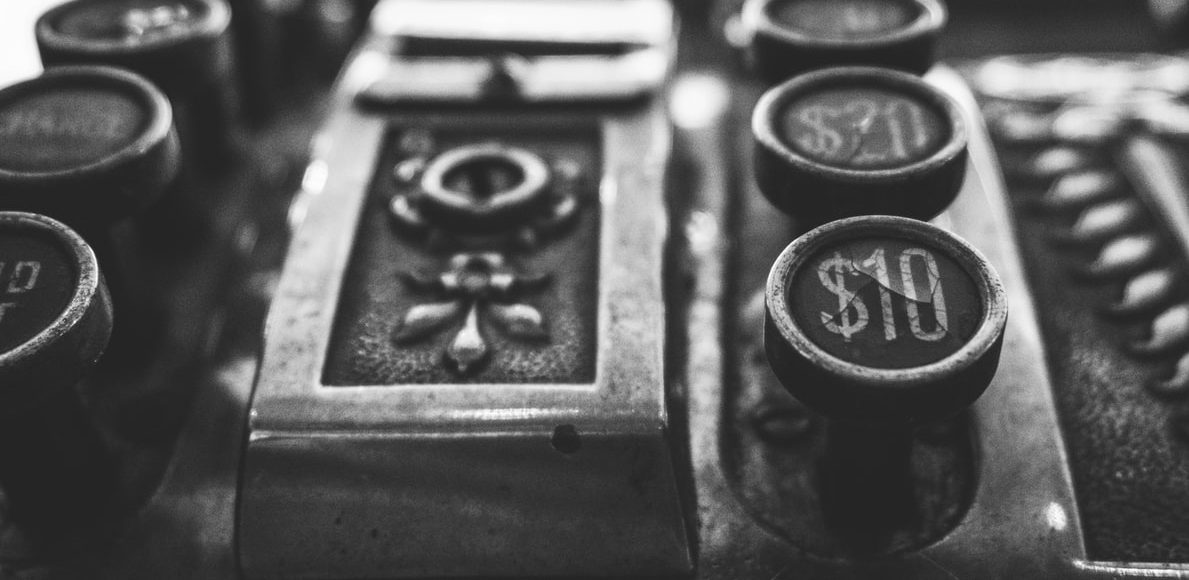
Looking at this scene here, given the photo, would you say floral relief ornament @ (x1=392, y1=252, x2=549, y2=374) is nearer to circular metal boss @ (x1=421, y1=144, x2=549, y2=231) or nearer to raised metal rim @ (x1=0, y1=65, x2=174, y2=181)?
circular metal boss @ (x1=421, y1=144, x2=549, y2=231)

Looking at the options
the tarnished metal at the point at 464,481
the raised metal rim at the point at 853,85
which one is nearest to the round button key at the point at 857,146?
the raised metal rim at the point at 853,85

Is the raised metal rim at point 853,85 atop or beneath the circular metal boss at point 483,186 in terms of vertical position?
atop

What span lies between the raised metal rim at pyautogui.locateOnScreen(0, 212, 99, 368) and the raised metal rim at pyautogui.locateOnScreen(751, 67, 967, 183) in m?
0.75

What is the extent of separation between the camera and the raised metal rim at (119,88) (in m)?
1.14

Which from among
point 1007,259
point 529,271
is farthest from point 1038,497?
point 529,271

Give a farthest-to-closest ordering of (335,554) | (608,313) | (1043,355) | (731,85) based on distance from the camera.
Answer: (731,85)
(1043,355)
(608,313)
(335,554)

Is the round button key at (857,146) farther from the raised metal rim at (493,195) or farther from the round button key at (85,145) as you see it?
the round button key at (85,145)

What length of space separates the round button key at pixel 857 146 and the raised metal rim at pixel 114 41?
80 centimetres

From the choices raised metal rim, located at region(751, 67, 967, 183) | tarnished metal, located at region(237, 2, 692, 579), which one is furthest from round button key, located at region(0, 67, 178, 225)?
raised metal rim, located at region(751, 67, 967, 183)

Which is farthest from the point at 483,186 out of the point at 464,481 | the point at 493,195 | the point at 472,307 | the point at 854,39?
the point at 854,39

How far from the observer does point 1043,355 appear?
4.39 feet

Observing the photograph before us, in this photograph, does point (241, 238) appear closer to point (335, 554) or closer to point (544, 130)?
point (544, 130)

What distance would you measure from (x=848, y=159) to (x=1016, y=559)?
0.49 metres

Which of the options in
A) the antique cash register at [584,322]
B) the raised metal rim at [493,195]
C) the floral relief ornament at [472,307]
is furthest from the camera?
the raised metal rim at [493,195]
